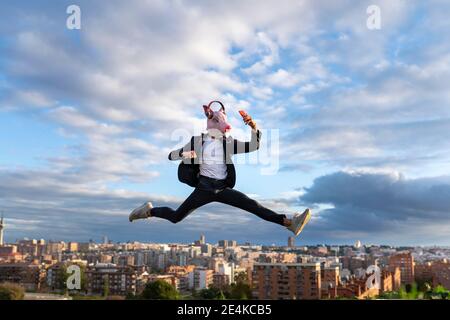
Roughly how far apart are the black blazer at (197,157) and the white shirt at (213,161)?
38mm

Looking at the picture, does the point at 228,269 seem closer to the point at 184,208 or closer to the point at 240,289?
the point at 240,289

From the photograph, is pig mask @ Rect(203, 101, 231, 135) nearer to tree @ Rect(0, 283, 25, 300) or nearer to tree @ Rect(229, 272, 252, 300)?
tree @ Rect(229, 272, 252, 300)

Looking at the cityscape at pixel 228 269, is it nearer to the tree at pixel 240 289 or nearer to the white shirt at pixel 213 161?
the tree at pixel 240 289

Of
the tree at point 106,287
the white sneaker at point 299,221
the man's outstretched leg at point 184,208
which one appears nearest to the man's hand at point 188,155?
the man's outstretched leg at point 184,208

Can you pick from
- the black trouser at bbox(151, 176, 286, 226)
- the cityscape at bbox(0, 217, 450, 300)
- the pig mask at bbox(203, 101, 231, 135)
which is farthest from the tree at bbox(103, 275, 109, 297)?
the pig mask at bbox(203, 101, 231, 135)

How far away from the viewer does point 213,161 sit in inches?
175

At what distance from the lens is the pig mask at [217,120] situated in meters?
4.45

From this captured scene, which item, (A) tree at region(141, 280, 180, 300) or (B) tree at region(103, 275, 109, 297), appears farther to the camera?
(B) tree at region(103, 275, 109, 297)

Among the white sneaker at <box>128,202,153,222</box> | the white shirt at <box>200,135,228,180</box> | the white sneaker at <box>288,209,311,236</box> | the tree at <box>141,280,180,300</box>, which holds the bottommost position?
the tree at <box>141,280,180,300</box>

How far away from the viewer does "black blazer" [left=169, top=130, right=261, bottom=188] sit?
4.41 metres

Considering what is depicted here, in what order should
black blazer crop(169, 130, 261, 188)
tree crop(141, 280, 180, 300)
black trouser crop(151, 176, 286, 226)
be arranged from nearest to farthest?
black trouser crop(151, 176, 286, 226) < black blazer crop(169, 130, 261, 188) < tree crop(141, 280, 180, 300)

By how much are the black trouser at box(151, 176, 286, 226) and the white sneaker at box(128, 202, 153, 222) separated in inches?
11.0

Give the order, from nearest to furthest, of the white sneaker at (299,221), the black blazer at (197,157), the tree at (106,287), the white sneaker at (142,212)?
the white sneaker at (299,221), the black blazer at (197,157), the white sneaker at (142,212), the tree at (106,287)
